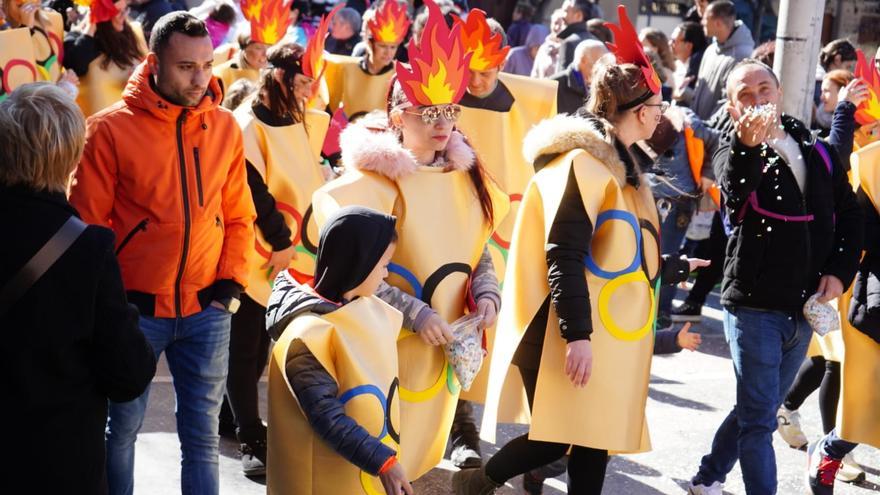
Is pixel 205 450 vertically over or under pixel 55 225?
under

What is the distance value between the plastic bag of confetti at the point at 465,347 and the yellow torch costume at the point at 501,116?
174cm

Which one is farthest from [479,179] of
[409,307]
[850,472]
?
[850,472]

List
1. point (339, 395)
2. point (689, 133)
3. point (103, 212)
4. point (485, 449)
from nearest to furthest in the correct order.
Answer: point (339, 395)
point (103, 212)
point (485, 449)
point (689, 133)

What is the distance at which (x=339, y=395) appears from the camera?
342 centimetres

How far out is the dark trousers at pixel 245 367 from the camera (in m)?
5.31

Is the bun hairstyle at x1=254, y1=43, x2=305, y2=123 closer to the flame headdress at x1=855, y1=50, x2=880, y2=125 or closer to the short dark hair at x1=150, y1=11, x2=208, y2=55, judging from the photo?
the short dark hair at x1=150, y1=11, x2=208, y2=55

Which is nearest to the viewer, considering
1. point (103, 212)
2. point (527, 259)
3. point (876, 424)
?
point (103, 212)

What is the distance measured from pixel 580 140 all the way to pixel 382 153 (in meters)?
0.74

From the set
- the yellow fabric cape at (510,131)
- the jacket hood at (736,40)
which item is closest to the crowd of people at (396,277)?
the yellow fabric cape at (510,131)

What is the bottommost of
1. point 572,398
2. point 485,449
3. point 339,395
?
point 485,449

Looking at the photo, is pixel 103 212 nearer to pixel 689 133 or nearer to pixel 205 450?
pixel 205 450

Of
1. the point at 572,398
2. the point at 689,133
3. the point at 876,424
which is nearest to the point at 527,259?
the point at 572,398

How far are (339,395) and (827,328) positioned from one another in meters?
2.16

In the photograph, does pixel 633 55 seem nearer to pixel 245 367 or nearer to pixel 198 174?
pixel 198 174
